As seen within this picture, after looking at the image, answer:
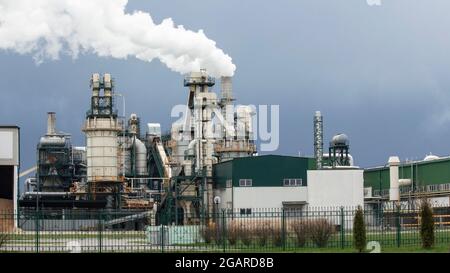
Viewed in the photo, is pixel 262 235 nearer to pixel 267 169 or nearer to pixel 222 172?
pixel 267 169

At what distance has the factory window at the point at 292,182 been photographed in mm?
72875

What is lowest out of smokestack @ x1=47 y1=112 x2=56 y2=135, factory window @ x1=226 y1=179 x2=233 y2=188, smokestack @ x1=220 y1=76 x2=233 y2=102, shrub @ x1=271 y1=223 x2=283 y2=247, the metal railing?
shrub @ x1=271 y1=223 x2=283 y2=247

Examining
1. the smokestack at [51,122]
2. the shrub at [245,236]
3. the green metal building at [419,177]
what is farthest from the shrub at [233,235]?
the smokestack at [51,122]

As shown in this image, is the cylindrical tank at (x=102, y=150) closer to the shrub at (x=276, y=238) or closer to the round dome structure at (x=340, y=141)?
the round dome structure at (x=340, y=141)

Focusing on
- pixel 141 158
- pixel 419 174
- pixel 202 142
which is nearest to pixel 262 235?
pixel 202 142

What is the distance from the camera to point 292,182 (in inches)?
2872

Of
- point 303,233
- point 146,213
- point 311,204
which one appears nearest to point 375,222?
point 303,233

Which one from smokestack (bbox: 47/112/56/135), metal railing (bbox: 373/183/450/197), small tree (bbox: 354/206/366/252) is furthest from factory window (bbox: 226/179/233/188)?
small tree (bbox: 354/206/366/252)

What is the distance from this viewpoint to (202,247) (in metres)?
40.4

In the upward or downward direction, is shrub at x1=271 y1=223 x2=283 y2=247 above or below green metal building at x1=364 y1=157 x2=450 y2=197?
below

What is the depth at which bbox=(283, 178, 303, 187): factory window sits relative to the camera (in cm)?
7288

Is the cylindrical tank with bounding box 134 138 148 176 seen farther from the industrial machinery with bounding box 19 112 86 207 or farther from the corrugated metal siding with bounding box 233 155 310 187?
the corrugated metal siding with bounding box 233 155 310 187
